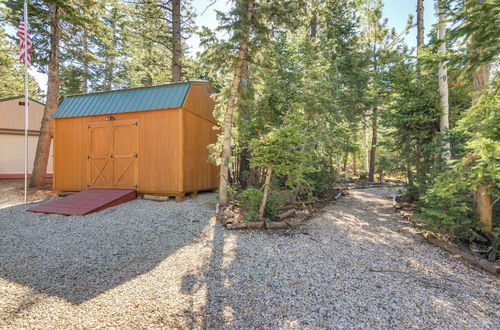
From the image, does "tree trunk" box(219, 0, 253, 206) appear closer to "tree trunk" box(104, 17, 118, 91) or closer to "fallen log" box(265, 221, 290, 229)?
"fallen log" box(265, 221, 290, 229)

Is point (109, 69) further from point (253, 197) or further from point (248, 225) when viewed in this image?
point (248, 225)

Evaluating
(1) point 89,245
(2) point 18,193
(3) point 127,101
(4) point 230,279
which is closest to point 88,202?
(1) point 89,245

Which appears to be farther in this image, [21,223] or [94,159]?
[94,159]

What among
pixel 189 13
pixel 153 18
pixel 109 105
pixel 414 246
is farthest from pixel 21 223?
pixel 189 13

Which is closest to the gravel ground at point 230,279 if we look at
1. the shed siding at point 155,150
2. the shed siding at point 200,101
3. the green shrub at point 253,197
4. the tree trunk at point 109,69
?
the green shrub at point 253,197

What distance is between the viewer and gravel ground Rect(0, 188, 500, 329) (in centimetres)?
214

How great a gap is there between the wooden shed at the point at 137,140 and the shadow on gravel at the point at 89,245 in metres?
1.34

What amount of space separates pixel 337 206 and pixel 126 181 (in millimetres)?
6591

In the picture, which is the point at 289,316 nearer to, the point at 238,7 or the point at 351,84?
A: the point at 238,7

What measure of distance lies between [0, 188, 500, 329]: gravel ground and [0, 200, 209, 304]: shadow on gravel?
0.02 m

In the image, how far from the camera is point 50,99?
9695mm

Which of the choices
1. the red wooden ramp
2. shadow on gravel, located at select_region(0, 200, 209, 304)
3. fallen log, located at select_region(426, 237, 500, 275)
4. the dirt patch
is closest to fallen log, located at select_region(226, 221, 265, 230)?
shadow on gravel, located at select_region(0, 200, 209, 304)

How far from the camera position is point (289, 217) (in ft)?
18.9

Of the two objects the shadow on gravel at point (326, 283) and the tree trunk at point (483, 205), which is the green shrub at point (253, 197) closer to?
the shadow on gravel at point (326, 283)
